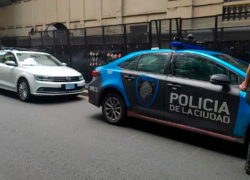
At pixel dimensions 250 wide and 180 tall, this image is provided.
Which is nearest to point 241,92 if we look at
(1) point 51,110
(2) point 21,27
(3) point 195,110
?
(3) point 195,110

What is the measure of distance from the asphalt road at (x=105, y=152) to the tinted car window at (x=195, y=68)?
1.24 meters

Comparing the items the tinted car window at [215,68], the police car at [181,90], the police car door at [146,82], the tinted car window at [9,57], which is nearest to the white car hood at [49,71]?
the tinted car window at [9,57]

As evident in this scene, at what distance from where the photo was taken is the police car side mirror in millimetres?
3787

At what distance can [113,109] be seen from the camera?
5.52 metres

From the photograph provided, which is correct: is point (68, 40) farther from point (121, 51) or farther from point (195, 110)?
point (195, 110)

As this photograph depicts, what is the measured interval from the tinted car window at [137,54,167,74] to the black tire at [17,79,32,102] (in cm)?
415

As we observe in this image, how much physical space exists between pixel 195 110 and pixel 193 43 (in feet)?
5.16

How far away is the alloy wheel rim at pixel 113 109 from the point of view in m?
5.44

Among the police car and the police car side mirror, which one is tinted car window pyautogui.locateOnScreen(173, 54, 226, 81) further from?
the police car side mirror

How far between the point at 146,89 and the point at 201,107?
3.79 ft

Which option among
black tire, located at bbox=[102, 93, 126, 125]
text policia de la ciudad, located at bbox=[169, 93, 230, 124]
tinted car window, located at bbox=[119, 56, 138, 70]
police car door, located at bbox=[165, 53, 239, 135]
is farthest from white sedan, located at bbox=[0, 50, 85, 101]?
text policia de la ciudad, located at bbox=[169, 93, 230, 124]

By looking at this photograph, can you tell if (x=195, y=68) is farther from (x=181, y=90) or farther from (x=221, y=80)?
(x=221, y=80)

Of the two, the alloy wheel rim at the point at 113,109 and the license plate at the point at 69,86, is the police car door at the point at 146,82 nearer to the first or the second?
the alloy wheel rim at the point at 113,109

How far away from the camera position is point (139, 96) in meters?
5.00
